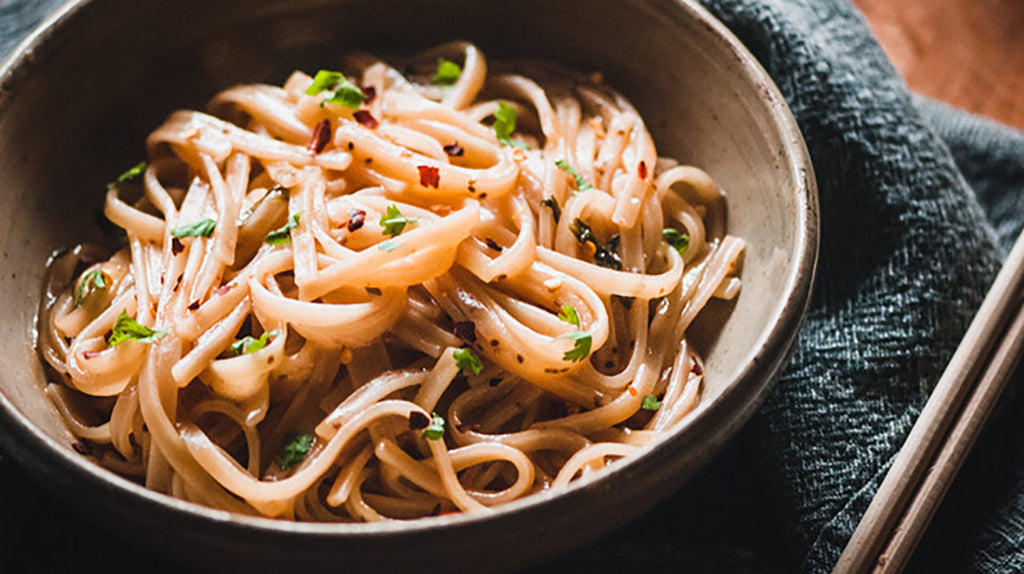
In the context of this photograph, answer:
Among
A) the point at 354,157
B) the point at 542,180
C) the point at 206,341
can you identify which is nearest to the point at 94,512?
the point at 206,341

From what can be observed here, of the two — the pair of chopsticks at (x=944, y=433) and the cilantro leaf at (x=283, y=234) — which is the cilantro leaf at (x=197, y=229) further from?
the pair of chopsticks at (x=944, y=433)

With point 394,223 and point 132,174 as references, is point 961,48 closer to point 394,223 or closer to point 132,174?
point 394,223

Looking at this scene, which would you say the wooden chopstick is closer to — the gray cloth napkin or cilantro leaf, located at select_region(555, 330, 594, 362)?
the gray cloth napkin

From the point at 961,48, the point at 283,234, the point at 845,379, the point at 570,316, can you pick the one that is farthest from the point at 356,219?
the point at 961,48

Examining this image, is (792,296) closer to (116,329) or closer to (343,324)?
(343,324)

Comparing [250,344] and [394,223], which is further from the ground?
[394,223]

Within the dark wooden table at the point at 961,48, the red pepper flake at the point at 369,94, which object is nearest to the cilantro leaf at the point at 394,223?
the red pepper flake at the point at 369,94

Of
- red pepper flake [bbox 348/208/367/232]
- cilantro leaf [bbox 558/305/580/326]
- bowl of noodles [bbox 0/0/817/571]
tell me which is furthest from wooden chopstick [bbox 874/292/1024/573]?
red pepper flake [bbox 348/208/367/232]
